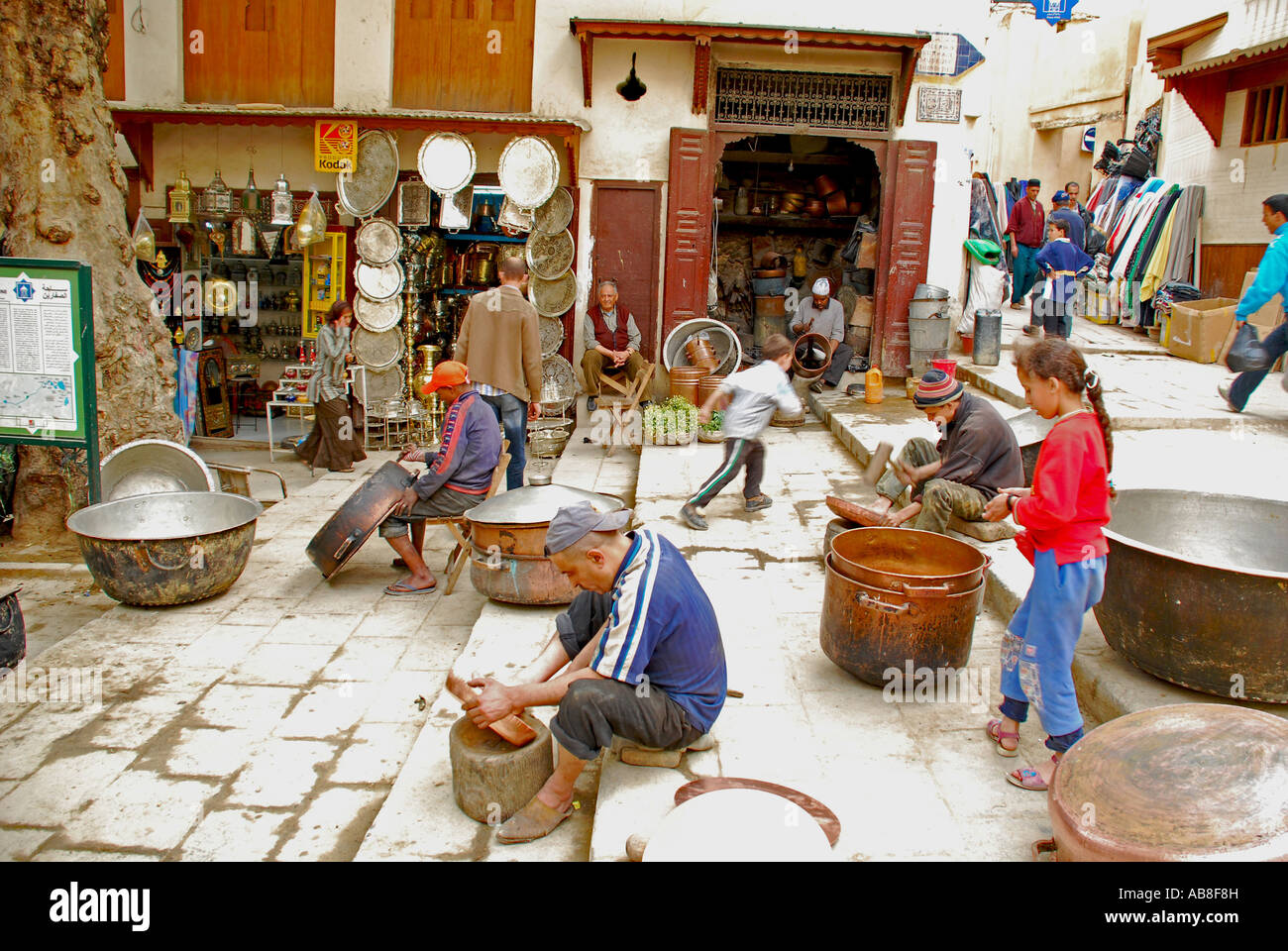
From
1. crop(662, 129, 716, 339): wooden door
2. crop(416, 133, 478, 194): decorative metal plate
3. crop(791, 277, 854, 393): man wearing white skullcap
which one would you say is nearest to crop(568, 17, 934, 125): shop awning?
crop(662, 129, 716, 339): wooden door

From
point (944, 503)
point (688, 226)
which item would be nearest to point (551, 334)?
point (688, 226)

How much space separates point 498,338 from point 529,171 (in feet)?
13.5

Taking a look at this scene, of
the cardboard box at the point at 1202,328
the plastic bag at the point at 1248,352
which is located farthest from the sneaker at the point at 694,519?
the cardboard box at the point at 1202,328

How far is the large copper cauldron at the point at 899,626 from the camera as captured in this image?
4.23 meters

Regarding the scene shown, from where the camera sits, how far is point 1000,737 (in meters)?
4.03

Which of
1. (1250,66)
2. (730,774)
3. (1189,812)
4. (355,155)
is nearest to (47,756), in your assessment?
(730,774)

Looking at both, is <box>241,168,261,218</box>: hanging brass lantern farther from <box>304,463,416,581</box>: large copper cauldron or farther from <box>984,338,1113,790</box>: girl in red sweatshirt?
<box>984,338,1113,790</box>: girl in red sweatshirt

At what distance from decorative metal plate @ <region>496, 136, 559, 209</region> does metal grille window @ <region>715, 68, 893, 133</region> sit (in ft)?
6.57

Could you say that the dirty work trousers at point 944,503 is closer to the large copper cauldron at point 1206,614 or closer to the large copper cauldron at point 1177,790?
the large copper cauldron at point 1206,614

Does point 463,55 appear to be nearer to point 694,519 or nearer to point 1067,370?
point 694,519

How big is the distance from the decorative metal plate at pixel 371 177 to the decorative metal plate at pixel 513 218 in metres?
1.38

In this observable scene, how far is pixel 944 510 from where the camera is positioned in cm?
577

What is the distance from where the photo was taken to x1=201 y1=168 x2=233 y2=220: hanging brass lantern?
37.5 ft

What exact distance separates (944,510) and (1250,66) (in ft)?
33.5
